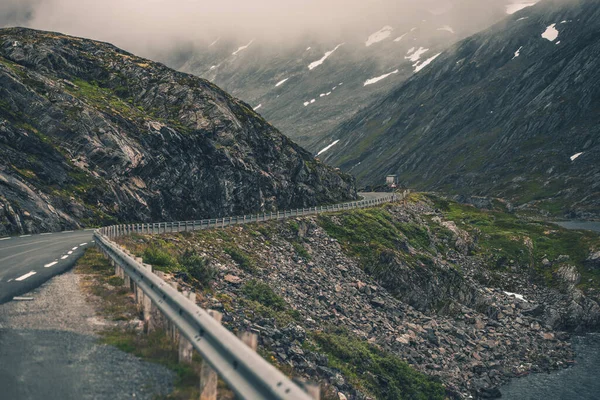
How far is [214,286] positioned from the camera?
2272 centimetres

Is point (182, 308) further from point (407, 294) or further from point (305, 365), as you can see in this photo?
point (407, 294)

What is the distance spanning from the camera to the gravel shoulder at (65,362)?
230 inches

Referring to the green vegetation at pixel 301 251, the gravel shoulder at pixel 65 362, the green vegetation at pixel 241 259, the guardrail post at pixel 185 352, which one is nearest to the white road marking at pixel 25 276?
the gravel shoulder at pixel 65 362

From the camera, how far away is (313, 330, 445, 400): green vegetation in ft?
69.9

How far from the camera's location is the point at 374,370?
2370 cm

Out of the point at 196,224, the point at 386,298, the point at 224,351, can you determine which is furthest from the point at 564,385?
the point at 224,351

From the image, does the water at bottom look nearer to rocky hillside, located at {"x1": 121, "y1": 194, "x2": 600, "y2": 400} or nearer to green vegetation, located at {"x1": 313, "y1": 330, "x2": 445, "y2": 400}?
rocky hillside, located at {"x1": 121, "y1": 194, "x2": 600, "y2": 400}

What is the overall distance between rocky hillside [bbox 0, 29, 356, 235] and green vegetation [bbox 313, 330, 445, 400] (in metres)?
28.7

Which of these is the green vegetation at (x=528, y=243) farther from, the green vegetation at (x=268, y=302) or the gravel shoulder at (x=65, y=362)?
the gravel shoulder at (x=65, y=362)

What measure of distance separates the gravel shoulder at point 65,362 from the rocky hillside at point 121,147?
3196 centimetres

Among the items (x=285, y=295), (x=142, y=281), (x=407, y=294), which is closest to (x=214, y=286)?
(x=285, y=295)

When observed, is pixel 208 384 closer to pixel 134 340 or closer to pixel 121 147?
pixel 134 340

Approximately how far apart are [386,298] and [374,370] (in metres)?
14.4

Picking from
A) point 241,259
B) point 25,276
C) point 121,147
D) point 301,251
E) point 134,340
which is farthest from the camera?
point 121,147
